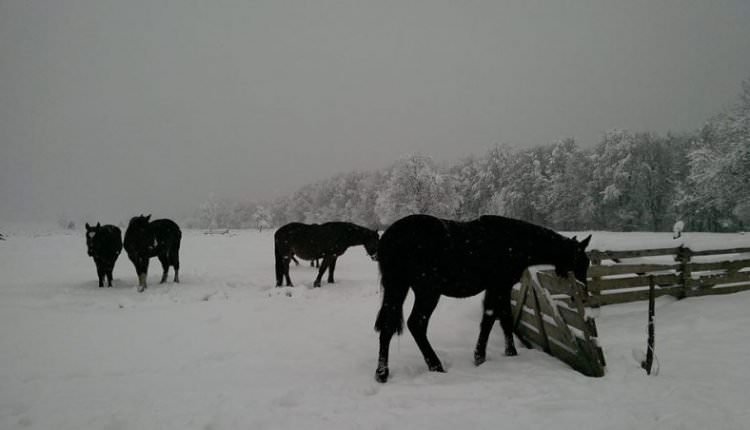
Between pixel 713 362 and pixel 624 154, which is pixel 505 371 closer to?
pixel 713 362

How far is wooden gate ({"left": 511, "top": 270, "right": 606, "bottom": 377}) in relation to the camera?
4445 mm

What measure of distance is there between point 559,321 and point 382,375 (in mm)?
2663

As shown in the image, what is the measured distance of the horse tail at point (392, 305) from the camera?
4770mm

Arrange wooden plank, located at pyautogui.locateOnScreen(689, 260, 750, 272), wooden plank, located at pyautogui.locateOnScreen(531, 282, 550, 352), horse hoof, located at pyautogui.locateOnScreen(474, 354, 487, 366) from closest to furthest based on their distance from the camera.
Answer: horse hoof, located at pyautogui.locateOnScreen(474, 354, 487, 366)
wooden plank, located at pyautogui.locateOnScreen(531, 282, 550, 352)
wooden plank, located at pyautogui.locateOnScreen(689, 260, 750, 272)

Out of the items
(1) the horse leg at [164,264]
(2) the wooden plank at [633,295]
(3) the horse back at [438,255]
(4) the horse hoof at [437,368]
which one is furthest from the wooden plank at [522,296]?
(1) the horse leg at [164,264]

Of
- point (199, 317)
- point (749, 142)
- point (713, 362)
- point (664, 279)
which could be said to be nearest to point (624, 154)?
point (749, 142)

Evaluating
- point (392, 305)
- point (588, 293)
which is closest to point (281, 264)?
point (392, 305)

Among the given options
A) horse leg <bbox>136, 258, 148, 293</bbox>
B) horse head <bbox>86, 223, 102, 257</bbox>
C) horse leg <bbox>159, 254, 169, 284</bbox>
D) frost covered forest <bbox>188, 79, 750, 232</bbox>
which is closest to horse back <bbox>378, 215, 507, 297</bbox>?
horse leg <bbox>136, 258, 148, 293</bbox>

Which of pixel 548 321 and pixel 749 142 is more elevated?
pixel 749 142

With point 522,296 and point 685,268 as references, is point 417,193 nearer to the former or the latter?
point 685,268

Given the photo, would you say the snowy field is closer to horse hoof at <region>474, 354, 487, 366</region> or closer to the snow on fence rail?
horse hoof at <region>474, 354, 487, 366</region>

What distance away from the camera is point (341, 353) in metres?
5.69

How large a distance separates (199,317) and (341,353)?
12.9ft

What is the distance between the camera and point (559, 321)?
4980mm
